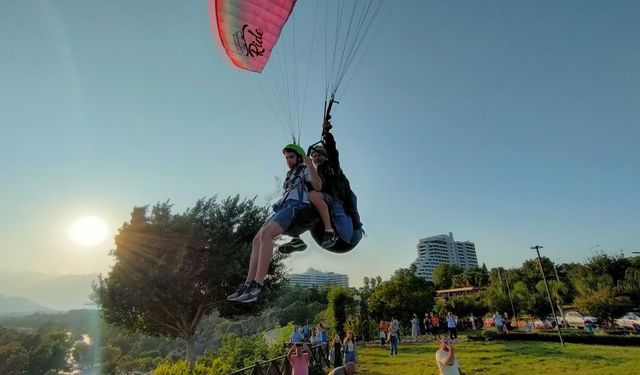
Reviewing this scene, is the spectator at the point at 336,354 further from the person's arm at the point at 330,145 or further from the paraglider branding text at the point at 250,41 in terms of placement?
the paraglider branding text at the point at 250,41

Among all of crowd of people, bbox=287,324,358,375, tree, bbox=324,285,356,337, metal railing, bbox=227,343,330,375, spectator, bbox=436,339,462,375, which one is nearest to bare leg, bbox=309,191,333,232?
crowd of people, bbox=287,324,358,375

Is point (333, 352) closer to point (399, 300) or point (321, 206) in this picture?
point (321, 206)

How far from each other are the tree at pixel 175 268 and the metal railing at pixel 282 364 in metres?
6.25

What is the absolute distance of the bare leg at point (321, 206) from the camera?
4.74 meters

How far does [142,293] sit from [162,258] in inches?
88.6

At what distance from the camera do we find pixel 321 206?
4.78 meters

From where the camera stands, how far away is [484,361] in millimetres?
14477

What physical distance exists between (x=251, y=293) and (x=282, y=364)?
28.2ft

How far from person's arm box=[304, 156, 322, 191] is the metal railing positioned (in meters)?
6.09

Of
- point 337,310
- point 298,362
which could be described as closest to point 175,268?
point 298,362

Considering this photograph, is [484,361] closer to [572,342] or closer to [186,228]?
[572,342]

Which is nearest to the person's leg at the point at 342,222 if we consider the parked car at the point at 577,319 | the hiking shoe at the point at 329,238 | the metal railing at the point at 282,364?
the hiking shoe at the point at 329,238

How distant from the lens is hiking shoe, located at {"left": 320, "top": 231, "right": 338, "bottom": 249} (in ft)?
15.7

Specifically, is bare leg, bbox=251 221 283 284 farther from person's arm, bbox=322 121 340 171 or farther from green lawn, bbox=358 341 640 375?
green lawn, bbox=358 341 640 375
